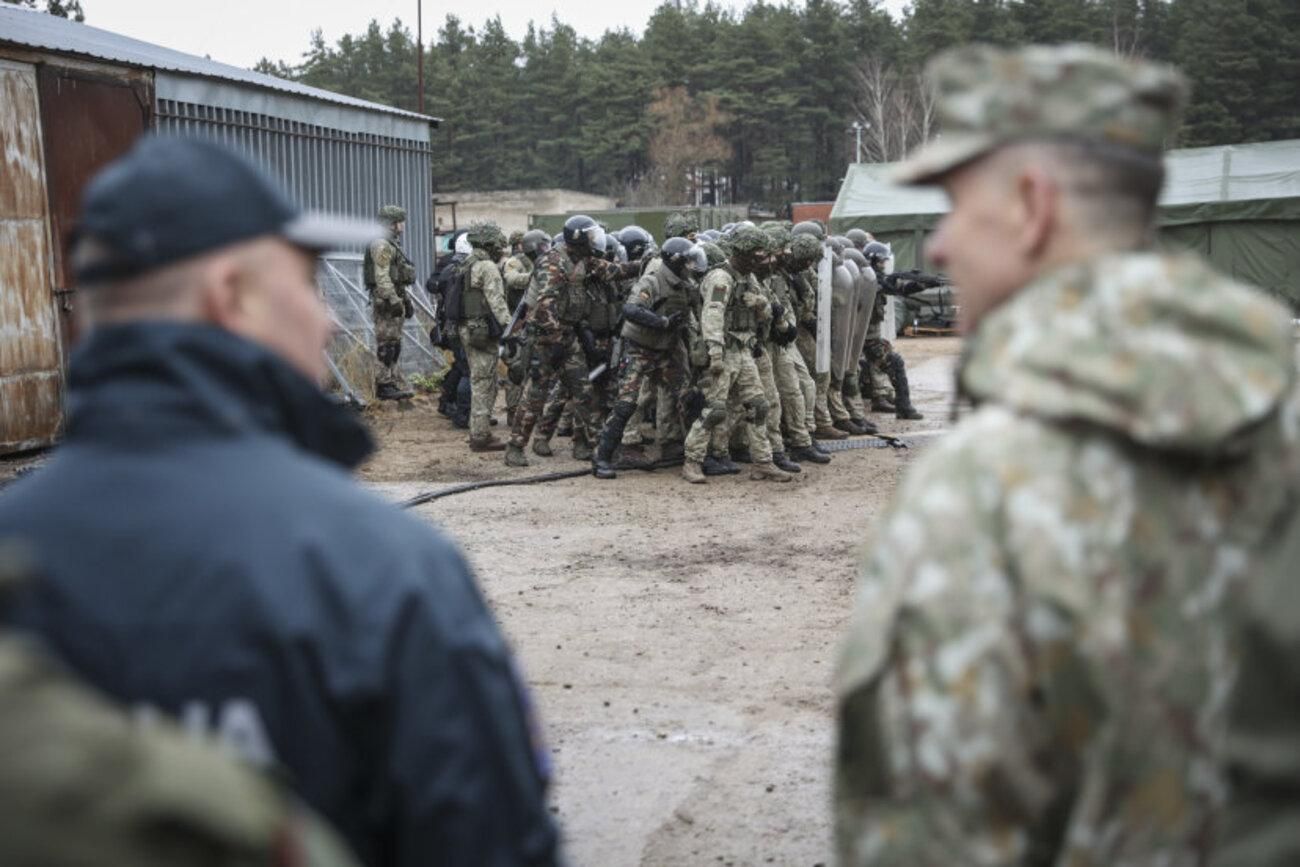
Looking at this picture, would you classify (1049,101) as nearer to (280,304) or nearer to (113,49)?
(280,304)

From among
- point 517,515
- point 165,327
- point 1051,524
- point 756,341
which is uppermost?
point 165,327

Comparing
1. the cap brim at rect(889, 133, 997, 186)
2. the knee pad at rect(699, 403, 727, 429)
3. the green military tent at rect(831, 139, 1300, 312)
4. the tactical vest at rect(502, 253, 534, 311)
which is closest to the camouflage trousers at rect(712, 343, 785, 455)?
the knee pad at rect(699, 403, 727, 429)

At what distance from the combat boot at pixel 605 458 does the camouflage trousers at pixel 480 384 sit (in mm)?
1736

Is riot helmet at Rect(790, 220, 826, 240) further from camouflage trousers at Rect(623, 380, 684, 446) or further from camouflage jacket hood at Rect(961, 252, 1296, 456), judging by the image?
camouflage jacket hood at Rect(961, 252, 1296, 456)

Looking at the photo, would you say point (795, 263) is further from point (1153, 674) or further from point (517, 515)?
point (1153, 674)

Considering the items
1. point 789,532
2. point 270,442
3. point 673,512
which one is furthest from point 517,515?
point 270,442

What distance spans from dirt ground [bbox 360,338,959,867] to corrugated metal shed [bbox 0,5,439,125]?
4541mm

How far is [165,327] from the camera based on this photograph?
167cm

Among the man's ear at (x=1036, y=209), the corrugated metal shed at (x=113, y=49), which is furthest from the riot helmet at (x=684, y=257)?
the man's ear at (x=1036, y=209)

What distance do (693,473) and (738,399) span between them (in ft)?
2.39

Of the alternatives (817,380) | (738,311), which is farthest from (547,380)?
(817,380)

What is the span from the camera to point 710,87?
72812 mm

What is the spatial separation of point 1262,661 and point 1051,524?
13.0 inches

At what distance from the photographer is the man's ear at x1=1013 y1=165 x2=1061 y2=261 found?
185cm
